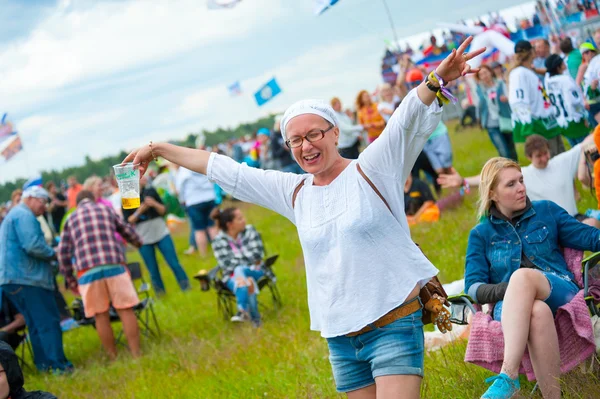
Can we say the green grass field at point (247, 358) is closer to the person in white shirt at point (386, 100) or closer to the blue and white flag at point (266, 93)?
the person in white shirt at point (386, 100)

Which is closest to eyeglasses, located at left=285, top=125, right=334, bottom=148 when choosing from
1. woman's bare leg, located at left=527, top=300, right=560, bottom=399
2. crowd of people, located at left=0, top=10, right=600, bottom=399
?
crowd of people, located at left=0, top=10, right=600, bottom=399

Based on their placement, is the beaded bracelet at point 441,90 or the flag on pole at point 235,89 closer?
the beaded bracelet at point 441,90

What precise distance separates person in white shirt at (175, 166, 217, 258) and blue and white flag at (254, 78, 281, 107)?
7284 mm

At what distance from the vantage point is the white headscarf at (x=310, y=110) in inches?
132

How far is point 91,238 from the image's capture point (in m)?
8.53

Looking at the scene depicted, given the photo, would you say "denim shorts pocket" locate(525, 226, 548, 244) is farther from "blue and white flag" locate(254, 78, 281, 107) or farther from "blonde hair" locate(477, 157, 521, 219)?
"blue and white flag" locate(254, 78, 281, 107)

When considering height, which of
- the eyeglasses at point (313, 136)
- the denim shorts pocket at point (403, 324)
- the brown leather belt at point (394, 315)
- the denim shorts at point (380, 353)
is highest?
the eyeglasses at point (313, 136)

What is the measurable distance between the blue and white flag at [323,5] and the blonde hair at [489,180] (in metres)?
8.73

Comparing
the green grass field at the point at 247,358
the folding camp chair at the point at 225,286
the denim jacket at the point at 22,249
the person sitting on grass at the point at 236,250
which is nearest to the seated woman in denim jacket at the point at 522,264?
the green grass field at the point at 247,358

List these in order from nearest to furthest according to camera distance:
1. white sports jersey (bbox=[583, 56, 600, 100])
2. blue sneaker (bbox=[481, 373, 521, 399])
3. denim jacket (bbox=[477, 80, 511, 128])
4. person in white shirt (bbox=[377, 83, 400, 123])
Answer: blue sneaker (bbox=[481, 373, 521, 399]) < white sports jersey (bbox=[583, 56, 600, 100]) < denim jacket (bbox=[477, 80, 511, 128]) < person in white shirt (bbox=[377, 83, 400, 123])

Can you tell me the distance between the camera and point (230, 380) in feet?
21.7

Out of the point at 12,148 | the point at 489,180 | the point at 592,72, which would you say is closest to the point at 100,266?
the point at 489,180

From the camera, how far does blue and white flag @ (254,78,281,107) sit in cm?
2123

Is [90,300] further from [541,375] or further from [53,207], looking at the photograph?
[53,207]
